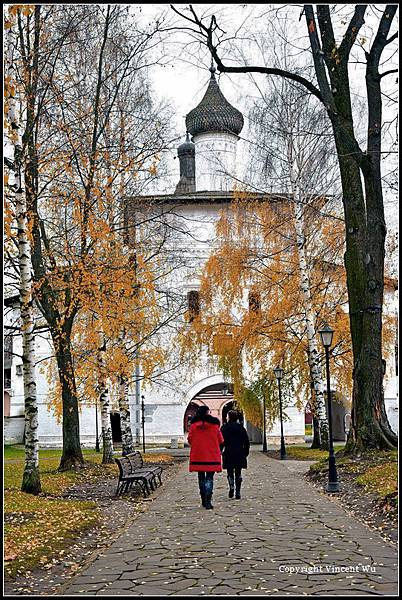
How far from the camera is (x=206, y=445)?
42.3ft

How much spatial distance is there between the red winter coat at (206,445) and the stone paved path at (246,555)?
2.29 feet

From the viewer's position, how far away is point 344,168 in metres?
18.0

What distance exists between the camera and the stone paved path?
7.16 m

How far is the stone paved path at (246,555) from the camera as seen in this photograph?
7160mm

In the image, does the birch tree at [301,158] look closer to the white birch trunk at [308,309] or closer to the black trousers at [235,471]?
the white birch trunk at [308,309]

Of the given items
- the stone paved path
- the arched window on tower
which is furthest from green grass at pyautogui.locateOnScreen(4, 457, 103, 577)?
the arched window on tower

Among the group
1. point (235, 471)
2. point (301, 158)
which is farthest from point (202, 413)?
point (301, 158)

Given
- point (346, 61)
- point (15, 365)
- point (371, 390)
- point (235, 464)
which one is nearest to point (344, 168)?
point (346, 61)

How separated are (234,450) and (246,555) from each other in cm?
562

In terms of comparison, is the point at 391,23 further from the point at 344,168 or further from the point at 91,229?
the point at 91,229

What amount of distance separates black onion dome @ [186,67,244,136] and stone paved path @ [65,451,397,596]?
33737 mm

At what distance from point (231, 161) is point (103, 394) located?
25056 mm

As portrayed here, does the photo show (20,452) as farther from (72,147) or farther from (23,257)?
(23,257)

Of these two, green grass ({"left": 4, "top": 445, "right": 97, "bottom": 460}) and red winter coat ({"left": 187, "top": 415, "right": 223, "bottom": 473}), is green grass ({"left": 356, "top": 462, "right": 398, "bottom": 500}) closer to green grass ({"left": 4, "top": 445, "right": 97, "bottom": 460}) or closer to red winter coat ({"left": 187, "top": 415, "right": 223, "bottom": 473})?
red winter coat ({"left": 187, "top": 415, "right": 223, "bottom": 473})
